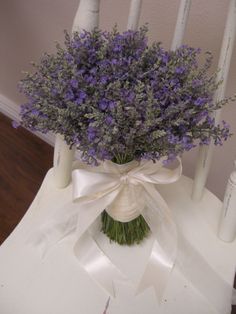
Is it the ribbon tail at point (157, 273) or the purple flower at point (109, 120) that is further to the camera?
the ribbon tail at point (157, 273)

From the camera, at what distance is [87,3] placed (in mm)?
564

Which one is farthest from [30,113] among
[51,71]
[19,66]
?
[19,66]

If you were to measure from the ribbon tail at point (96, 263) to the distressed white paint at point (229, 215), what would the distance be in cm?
20

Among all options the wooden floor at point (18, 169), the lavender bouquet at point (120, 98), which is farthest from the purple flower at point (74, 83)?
the wooden floor at point (18, 169)

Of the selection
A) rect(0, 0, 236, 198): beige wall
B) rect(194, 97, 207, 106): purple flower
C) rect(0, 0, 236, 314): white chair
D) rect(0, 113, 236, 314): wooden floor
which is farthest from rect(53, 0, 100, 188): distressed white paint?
rect(0, 113, 236, 314): wooden floor

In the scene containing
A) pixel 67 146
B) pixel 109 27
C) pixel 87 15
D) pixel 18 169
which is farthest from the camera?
pixel 18 169

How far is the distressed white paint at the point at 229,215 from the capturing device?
0.60 m

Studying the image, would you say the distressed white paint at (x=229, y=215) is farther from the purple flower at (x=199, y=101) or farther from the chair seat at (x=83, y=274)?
the purple flower at (x=199, y=101)

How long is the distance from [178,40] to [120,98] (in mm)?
242

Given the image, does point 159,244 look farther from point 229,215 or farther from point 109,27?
point 109,27

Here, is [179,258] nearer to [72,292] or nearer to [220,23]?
[72,292]

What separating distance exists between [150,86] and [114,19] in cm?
60

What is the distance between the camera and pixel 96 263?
2.02 feet

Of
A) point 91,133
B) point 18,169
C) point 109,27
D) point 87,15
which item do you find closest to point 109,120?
point 91,133
